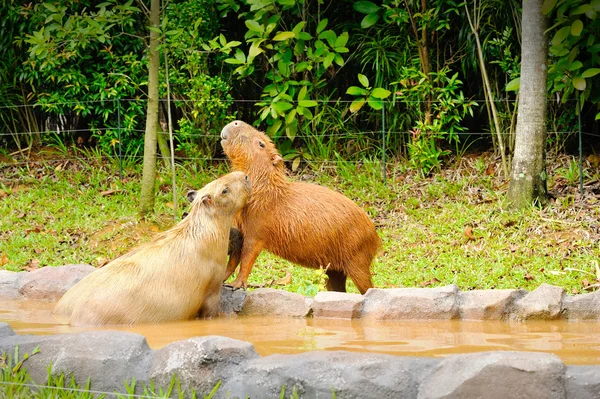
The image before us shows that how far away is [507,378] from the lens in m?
3.23

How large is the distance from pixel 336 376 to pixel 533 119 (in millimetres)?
6295

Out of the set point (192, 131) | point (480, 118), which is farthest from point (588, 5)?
point (192, 131)

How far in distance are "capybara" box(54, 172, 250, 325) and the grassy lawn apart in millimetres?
1101

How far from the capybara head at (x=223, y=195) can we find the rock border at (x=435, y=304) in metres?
0.60

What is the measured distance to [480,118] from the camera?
11633 mm

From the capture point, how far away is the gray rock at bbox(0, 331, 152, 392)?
3.74m

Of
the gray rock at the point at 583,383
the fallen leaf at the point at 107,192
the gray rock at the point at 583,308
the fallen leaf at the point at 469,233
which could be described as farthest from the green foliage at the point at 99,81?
the gray rock at the point at 583,383

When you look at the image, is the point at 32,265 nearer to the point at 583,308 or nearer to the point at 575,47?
the point at 583,308

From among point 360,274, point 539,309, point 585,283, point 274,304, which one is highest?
point 539,309

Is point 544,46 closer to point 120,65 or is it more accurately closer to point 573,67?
point 573,67

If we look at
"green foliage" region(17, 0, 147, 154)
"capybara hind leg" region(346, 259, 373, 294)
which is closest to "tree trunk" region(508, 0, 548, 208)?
"capybara hind leg" region(346, 259, 373, 294)

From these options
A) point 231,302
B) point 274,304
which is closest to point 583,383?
point 274,304

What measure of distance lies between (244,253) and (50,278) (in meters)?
1.42

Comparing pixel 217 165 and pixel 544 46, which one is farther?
pixel 217 165
